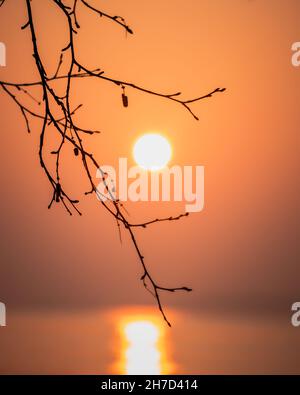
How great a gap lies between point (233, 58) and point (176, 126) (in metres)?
3.11

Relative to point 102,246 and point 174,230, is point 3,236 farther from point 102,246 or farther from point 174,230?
point 174,230

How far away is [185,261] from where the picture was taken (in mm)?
26016

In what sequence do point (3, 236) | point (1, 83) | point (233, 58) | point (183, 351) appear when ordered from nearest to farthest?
point (1, 83) → point (183, 351) → point (233, 58) → point (3, 236)

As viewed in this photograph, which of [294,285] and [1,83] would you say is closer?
[1,83]

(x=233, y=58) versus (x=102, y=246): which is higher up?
(x=233, y=58)

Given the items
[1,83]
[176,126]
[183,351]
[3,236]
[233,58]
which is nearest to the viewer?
[1,83]

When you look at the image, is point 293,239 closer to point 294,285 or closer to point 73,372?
point 294,285

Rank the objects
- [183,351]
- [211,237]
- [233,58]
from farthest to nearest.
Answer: [211,237] < [233,58] < [183,351]

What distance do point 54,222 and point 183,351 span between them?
18439mm

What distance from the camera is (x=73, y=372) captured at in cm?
610

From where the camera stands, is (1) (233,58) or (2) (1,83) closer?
(2) (1,83)

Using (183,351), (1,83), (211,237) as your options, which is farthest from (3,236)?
(1,83)

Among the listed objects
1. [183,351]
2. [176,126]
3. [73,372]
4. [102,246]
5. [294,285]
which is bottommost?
[73,372]

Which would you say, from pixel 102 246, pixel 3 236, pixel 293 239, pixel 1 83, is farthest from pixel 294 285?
pixel 1 83
